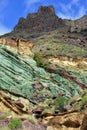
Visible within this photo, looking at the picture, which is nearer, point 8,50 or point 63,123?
point 63,123

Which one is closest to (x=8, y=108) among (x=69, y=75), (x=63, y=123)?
(x=63, y=123)

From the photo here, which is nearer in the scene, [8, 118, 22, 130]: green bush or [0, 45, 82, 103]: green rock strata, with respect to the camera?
[8, 118, 22, 130]: green bush

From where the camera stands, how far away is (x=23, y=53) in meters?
53.4

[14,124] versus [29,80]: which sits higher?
[29,80]

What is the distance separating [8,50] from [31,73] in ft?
13.1

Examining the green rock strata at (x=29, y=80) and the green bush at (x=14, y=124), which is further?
the green rock strata at (x=29, y=80)

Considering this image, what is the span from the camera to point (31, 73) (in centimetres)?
4691

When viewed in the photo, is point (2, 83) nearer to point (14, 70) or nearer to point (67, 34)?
point (14, 70)

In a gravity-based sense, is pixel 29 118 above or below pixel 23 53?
below

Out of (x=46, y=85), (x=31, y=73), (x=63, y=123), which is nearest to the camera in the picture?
(x=63, y=123)

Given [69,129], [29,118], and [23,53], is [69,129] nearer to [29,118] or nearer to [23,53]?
[29,118]

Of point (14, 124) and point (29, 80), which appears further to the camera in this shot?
point (29, 80)

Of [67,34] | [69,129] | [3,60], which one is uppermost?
[67,34]

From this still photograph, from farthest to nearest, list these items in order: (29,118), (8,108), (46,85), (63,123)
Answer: (46,85)
(8,108)
(63,123)
(29,118)
